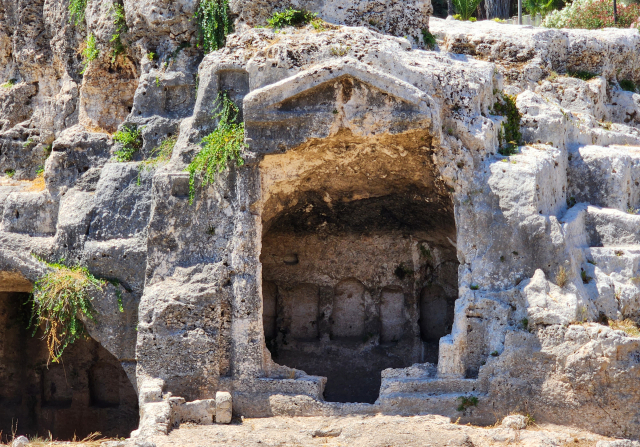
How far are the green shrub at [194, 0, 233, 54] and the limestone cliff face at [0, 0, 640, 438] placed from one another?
0.40 m

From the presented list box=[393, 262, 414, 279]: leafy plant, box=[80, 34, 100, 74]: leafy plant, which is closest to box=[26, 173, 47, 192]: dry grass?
box=[80, 34, 100, 74]: leafy plant

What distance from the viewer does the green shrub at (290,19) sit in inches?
502

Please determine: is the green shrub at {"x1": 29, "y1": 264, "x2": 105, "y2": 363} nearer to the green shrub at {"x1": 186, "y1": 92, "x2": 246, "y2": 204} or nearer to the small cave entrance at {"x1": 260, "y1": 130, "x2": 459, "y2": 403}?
the green shrub at {"x1": 186, "y1": 92, "x2": 246, "y2": 204}

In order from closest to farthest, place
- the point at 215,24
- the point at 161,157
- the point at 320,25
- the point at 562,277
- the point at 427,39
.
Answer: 1. the point at 562,277
2. the point at 320,25
3. the point at 161,157
4. the point at 427,39
5. the point at 215,24

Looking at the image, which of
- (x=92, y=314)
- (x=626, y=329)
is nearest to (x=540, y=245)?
(x=626, y=329)

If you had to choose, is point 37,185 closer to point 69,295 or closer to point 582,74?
point 69,295

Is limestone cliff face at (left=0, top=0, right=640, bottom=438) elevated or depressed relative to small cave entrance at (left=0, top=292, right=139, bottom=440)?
elevated

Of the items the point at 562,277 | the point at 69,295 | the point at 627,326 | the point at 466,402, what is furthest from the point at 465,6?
the point at 69,295

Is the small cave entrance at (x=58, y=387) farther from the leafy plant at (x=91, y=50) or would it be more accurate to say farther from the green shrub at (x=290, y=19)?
the green shrub at (x=290, y=19)

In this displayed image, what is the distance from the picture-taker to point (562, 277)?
36.4 ft

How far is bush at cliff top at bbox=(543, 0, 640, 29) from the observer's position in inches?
781

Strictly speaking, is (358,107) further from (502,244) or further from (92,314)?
(92,314)

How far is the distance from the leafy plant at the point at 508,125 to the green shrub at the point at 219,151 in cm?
390

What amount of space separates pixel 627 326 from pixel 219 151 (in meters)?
6.31
